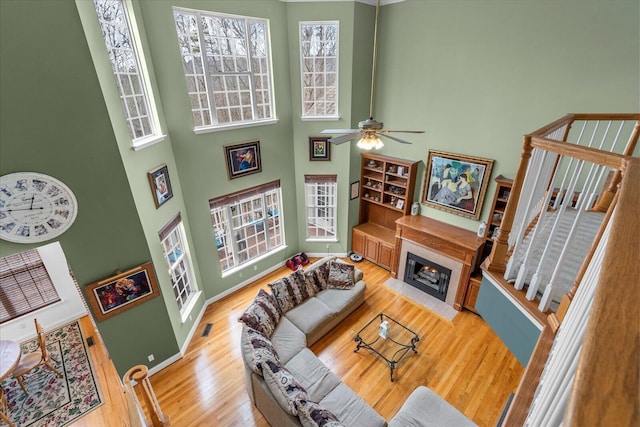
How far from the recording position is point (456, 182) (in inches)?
235

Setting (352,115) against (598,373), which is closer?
(598,373)

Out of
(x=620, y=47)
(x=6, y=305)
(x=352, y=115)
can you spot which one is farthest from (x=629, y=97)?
(x=6, y=305)

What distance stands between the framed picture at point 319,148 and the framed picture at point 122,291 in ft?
12.7

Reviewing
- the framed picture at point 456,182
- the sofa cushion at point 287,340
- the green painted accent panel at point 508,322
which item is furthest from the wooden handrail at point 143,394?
the framed picture at point 456,182

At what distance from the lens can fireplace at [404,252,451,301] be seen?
6.06 m

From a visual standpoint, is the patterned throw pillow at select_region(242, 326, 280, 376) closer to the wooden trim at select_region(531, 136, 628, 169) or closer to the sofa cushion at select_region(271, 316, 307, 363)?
the sofa cushion at select_region(271, 316, 307, 363)

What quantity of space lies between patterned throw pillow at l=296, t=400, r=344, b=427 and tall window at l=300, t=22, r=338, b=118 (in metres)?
5.14

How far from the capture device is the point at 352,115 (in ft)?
20.7

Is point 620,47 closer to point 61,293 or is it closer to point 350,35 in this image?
point 350,35

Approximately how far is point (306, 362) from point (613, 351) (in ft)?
14.7

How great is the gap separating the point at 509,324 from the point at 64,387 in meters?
6.11

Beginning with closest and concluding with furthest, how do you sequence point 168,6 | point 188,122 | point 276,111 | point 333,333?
point 168,6
point 188,122
point 333,333
point 276,111

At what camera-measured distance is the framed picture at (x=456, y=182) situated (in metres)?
5.60

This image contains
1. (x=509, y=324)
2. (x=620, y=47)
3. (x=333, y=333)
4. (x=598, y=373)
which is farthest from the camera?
(x=333, y=333)
